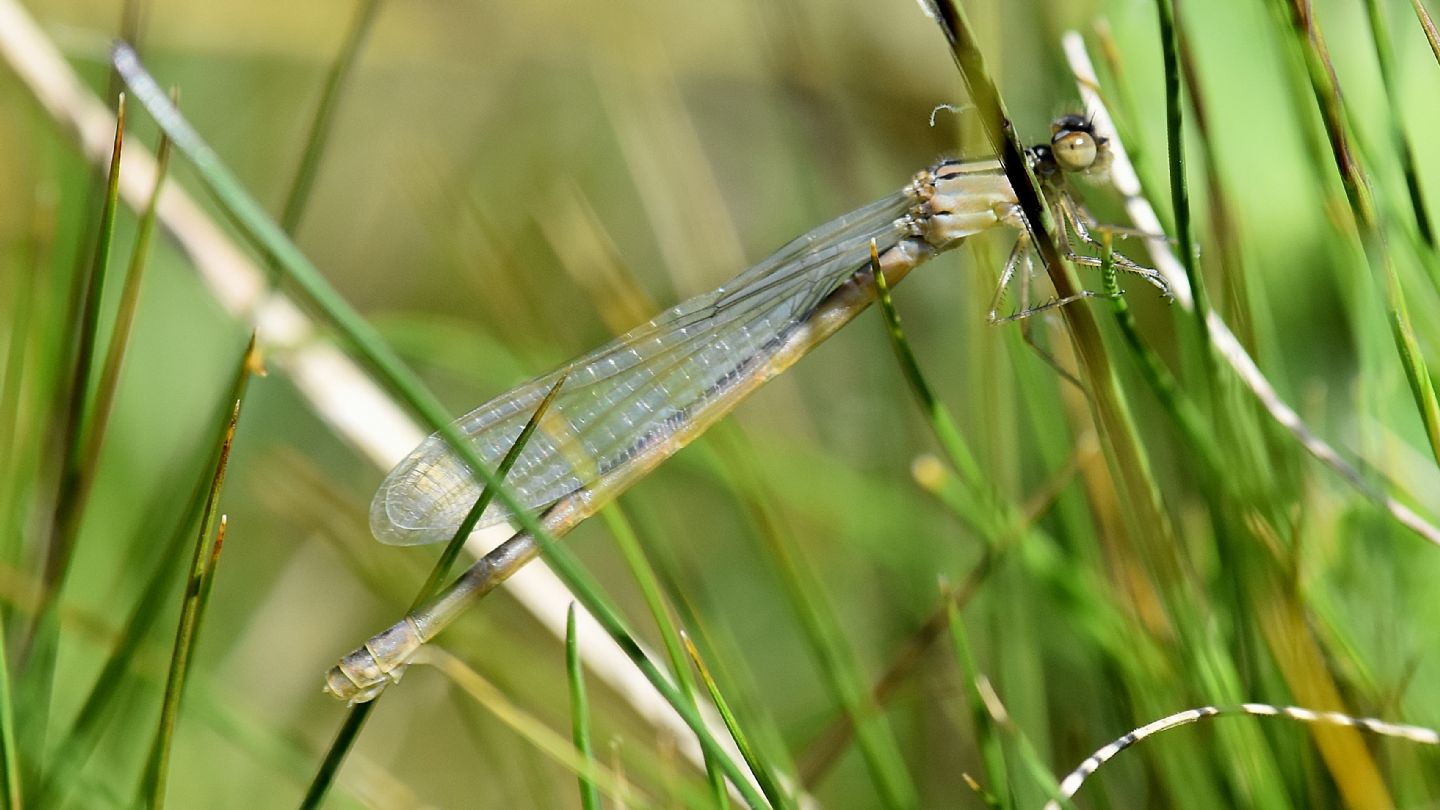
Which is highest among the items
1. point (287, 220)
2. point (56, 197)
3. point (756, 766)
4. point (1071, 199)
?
point (56, 197)

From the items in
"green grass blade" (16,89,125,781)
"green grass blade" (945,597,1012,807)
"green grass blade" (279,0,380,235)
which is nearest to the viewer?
"green grass blade" (945,597,1012,807)

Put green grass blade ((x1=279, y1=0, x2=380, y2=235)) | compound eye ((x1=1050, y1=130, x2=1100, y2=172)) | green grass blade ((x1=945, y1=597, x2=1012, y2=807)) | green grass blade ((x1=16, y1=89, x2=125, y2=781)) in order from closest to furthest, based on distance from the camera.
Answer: green grass blade ((x1=945, y1=597, x2=1012, y2=807))
green grass blade ((x1=16, y1=89, x2=125, y2=781))
green grass blade ((x1=279, y1=0, x2=380, y2=235))
compound eye ((x1=1050, y1=130, x2=1100, y2=172))

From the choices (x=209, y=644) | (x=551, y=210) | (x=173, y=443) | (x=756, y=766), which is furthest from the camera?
(x=551, y=210)

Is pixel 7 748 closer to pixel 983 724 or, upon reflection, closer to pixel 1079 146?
pixel 983 724

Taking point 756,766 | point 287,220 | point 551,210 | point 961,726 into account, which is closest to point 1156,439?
point 961,726

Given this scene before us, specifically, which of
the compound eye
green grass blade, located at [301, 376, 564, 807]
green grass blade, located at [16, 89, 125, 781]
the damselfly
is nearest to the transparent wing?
the damselfly

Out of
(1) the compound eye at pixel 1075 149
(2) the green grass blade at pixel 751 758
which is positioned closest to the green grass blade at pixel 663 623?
(2) the green grass blade at pixel 751 758

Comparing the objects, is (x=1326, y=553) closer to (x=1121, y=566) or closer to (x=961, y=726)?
(x=1121, y=566)

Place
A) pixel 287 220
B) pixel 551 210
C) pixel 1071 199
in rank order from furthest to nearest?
pixel 551 210 < pixel 1071 199 < pixel 287 220

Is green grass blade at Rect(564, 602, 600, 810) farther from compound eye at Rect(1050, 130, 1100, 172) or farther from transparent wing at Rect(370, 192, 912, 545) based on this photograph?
compound eye at Rect(1050, 130, 1100, 172)
